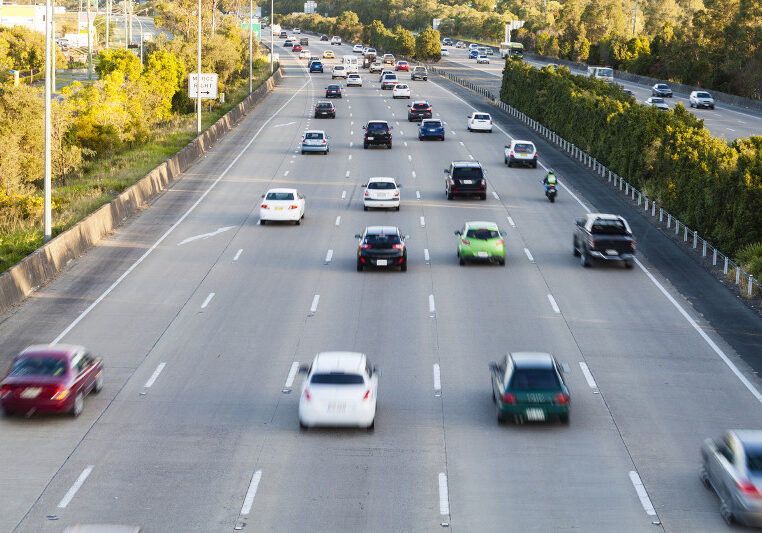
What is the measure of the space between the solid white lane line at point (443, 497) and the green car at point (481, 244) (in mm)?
18082

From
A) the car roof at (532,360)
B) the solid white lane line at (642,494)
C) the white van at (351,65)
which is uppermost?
the white van at (351,65)

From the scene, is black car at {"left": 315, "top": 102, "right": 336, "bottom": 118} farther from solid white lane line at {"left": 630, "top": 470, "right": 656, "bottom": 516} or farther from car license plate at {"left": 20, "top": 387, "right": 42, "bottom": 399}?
solid white lane line at {"left": 630, "top": 470, "right": 656, "bottom": 516}

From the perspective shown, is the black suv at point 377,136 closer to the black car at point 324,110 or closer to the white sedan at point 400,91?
the black car at point 324,110

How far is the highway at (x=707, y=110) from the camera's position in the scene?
7300 centimetres

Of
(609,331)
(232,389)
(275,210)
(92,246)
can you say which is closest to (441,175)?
(275,210)

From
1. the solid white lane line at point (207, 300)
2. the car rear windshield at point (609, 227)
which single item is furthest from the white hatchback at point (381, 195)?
the solid white lane line at point (207, 300)

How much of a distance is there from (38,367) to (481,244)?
724 inches

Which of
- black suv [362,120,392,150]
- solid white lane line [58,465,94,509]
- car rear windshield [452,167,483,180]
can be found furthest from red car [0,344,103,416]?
black suv [362,120,392,150]

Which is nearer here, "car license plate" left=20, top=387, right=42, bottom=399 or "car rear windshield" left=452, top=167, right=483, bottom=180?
"car license plate" left=20, top=387, right=42, bottom=399

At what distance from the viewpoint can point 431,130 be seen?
69062 mm

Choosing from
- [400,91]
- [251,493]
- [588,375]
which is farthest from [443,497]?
[400,91]

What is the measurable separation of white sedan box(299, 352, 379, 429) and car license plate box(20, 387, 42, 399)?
5132 millimetres

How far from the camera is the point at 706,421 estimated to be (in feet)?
72.0

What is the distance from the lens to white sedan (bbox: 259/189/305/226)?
43.0 metres
